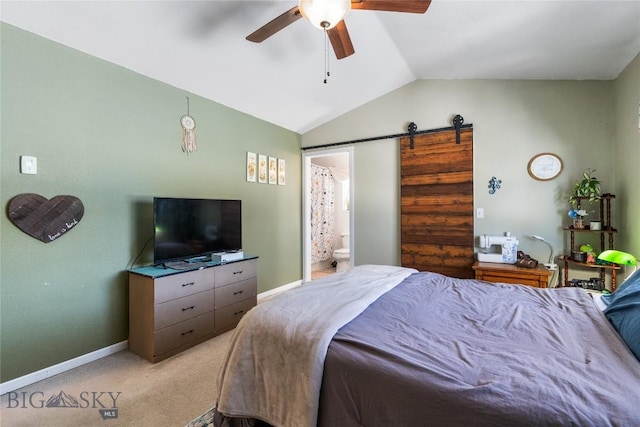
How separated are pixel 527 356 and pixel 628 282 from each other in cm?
100

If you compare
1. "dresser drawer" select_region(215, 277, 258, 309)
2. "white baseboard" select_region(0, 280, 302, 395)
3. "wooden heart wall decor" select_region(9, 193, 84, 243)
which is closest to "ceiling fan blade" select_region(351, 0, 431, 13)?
"wooden heart wall decor" select_region(9, 193, 84, 243)

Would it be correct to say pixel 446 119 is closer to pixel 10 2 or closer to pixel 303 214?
pixel 303 214

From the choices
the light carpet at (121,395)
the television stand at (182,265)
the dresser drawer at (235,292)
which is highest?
the television stand at (182,265)

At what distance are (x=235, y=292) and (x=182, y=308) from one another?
23.6 inches

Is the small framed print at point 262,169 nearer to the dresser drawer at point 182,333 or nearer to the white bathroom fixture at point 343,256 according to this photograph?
the dresser drawer at point 182,333

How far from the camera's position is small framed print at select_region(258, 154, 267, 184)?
13.0 ft

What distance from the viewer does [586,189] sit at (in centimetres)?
283

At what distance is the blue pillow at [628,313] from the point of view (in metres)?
1.12

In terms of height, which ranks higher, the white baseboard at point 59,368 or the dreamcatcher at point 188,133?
the dreamcatcher at point 188,133

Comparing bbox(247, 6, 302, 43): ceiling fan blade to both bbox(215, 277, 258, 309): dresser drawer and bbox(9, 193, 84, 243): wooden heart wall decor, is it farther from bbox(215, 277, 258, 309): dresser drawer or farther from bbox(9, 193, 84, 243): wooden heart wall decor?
bbox(215, 277, 258, 309): dresser drawer

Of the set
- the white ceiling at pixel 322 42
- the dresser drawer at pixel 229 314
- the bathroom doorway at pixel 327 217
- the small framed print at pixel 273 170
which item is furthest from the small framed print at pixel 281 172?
the dresser drawer at pixel 229 314

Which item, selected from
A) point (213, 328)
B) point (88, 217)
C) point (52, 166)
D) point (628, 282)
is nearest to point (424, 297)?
point (628, 282)

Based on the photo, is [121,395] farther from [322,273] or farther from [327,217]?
[327,217]

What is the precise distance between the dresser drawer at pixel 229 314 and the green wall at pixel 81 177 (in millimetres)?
789
